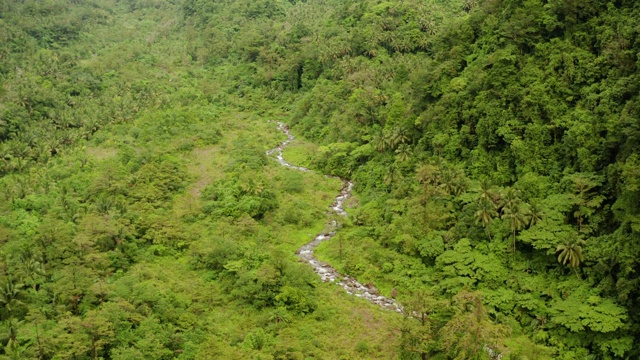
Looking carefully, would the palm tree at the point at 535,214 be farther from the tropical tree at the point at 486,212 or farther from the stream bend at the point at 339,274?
the stream bend at the point at 339,274

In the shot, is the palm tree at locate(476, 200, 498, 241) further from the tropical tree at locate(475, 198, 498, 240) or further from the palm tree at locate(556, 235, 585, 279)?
the palm tree at locate(556, 235, 585, 279)

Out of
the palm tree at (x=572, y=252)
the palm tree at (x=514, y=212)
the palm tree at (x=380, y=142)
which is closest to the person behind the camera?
the palm tree at (x=572, y=252)

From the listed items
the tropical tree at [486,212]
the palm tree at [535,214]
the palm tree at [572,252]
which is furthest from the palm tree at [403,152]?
the palm tree at [572,252]

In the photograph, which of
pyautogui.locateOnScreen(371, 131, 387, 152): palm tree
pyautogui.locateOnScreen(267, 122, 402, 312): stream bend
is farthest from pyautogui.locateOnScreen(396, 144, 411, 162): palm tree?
pyautogui.locateOnScreen(267, 122, 402, 312): stream bend

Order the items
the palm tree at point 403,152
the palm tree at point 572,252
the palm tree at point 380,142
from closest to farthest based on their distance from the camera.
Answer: the palm tree at point 572,252 → the palm tree at point 403,152 → the palm tree at point 380,142

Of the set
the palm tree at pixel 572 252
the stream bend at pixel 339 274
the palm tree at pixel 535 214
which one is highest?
the palm tree at pixel 535 214

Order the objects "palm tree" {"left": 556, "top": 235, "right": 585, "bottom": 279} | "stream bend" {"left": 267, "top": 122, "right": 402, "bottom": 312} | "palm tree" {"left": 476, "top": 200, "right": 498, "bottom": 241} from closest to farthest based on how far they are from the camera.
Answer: "palm tree" {"left": 556, "top": 235, "right": 585, "bottom": 279} → "palm tree" {"left": 476, "top": 200, "right": 498, "bottom": 241} → "stream bend" {"left": 267, "top": 122, "right": 402, "bottom": 312}

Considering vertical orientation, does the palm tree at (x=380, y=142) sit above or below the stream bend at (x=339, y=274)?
above
